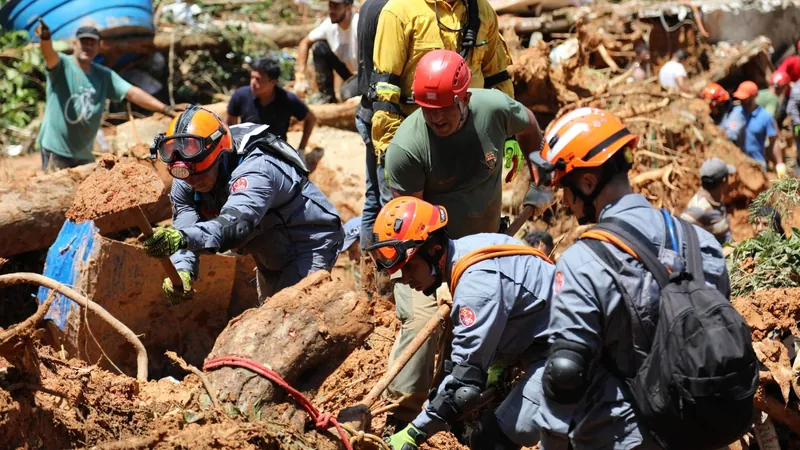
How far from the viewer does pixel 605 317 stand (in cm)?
349

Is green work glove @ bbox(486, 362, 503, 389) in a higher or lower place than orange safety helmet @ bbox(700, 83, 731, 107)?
higher

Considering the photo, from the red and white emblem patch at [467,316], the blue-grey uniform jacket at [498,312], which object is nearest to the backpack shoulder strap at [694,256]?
the blue-grey uniform jacket at [498,312]

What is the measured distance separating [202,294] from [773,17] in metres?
12.0

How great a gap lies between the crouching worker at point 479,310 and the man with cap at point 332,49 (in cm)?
572

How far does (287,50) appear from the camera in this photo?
14562 millimetres

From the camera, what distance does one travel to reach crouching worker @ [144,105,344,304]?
5.00 metres

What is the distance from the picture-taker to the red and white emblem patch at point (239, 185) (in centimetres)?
510

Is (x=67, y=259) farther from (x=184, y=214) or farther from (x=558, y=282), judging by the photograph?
(x=558, y=282)

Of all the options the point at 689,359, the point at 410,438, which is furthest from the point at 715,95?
the point at 689,359

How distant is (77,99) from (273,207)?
401 centimetres

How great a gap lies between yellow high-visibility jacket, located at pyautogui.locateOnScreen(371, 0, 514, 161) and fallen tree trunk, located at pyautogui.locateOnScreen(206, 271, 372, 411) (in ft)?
6.06

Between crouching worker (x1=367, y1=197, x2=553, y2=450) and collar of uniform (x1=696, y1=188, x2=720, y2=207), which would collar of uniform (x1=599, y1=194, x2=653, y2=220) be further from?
collar of uniform (x1=696, y1=188, x2=720, y2=207)

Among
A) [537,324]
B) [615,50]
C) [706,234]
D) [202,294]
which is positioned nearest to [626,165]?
[706,234]

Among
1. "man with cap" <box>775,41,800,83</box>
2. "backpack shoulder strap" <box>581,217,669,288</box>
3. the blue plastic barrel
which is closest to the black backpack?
"backpack shoulder strap" <box>581,217,669,288</box>
